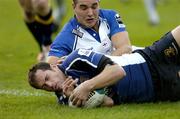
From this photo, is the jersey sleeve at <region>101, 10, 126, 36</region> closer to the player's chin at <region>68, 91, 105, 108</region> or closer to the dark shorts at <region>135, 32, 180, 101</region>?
the dark shorts at <region>135, 32, 180, 101</region>

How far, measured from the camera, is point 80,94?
757 centimetres

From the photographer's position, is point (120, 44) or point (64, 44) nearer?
point (64, 44)

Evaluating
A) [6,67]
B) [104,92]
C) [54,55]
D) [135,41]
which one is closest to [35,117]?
[104,92]

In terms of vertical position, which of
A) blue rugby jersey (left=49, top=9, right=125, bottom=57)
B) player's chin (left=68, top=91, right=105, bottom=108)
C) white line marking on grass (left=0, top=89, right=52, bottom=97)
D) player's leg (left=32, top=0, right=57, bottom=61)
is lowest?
player's leg (left=32, top=0, right=57, bottom=61)

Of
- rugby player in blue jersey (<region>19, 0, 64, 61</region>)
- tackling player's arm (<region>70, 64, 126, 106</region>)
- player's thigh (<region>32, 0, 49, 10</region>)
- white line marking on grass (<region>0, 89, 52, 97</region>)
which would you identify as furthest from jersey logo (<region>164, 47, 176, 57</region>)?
rugby player in blue jersey (<region>19, 0, 64, 61</region>)

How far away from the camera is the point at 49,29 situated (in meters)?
13.4

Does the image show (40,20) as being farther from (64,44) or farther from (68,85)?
(68,85)

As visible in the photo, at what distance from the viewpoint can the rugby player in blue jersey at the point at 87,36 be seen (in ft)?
27.9

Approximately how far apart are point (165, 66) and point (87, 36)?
1.08 metres

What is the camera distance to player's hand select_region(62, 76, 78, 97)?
7703 mm

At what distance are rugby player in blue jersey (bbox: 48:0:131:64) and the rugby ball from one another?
0.94 metres

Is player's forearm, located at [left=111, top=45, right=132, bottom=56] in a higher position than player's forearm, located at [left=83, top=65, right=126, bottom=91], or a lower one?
lower

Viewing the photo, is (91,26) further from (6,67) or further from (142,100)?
(6,67)

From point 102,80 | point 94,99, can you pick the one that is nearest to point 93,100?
point 94,99
